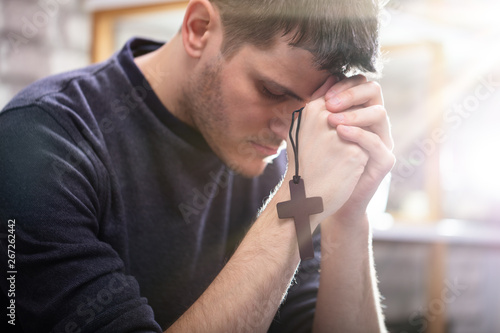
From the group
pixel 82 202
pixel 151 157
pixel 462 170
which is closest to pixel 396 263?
pixel 462 170

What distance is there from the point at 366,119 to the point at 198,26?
0.47m

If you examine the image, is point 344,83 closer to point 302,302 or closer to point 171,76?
point 171,76

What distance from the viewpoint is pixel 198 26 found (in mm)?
1080

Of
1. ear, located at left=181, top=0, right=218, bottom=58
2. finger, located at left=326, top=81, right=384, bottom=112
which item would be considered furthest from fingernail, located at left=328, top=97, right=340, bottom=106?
ear, located at left=181, top=0, right=218, bottom=58

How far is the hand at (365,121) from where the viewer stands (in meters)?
0.90

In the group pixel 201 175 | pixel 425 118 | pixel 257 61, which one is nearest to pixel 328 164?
pixel 257 61

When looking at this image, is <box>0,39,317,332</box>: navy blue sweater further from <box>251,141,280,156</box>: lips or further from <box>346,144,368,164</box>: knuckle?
<box>346,144,368,164</box>: knuckle

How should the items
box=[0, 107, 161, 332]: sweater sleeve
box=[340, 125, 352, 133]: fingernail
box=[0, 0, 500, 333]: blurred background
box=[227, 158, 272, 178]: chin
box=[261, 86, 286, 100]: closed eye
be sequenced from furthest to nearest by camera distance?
box=[0, 0, 500, 333]: blurred background
box=[227, 158, 272, 178]: chin
box=[261, 86, 286, 100]: closed eye
box=[340, 125, 352, 133]: fingernail
box=[0, 107, 161, 332]: sweater sleeve

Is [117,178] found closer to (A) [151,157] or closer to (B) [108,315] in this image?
(A) [151,157]

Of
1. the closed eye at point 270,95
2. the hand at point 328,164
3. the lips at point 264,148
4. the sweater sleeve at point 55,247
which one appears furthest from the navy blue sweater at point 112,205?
the hand at point 328,164

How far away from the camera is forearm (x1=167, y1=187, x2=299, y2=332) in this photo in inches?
31.7

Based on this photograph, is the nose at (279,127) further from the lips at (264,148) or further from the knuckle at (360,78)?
the knuckle at (360,78)

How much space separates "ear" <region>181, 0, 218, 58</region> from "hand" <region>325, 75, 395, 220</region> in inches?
13.3

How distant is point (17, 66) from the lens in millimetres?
1994
